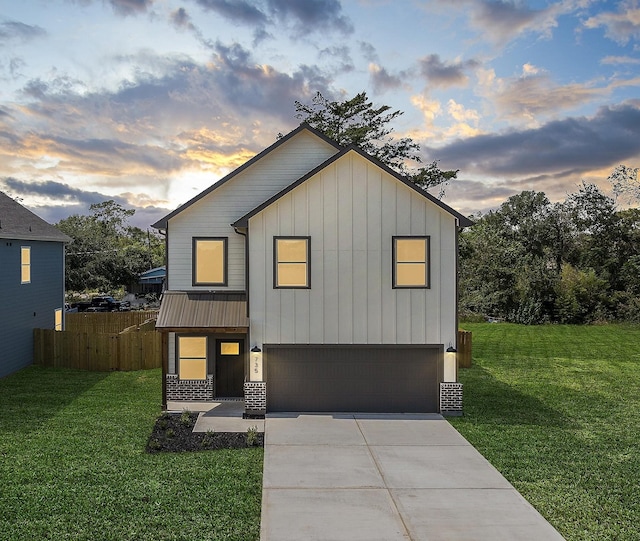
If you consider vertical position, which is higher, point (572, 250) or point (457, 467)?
point (572, 250)

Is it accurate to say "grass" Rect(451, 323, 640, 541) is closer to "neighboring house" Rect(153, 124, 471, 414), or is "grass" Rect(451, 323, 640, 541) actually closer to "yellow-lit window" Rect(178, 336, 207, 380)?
"neighboring house" Rect(153, 124, 471, 414)

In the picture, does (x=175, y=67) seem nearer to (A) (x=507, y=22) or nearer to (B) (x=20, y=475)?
(A) (x=507, y=22)

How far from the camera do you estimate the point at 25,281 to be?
2056cm

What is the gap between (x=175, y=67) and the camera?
2048 cm

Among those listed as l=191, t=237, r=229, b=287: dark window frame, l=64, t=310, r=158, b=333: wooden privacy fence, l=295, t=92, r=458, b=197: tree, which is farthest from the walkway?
l=295, t=92, r=458, b=197: tree

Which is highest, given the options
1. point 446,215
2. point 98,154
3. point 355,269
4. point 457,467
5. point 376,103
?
point 376,103

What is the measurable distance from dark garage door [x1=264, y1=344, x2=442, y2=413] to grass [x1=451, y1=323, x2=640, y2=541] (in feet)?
5.00

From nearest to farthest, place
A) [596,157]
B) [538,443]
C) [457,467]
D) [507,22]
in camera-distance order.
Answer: [457,467] < [538,443] < [507,22] < [596,157]

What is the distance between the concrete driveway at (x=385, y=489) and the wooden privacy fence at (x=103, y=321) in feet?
56.1

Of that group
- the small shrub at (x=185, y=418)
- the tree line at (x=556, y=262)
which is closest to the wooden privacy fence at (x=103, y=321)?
the small shrub at (x=185, y=418)

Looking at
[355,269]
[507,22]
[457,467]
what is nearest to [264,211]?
[355,269]

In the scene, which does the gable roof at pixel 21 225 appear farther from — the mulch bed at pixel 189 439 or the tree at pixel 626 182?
the tree at pixel 626 182

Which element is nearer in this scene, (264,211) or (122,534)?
(122,534)

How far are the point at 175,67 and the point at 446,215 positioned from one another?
1302 centimetres
